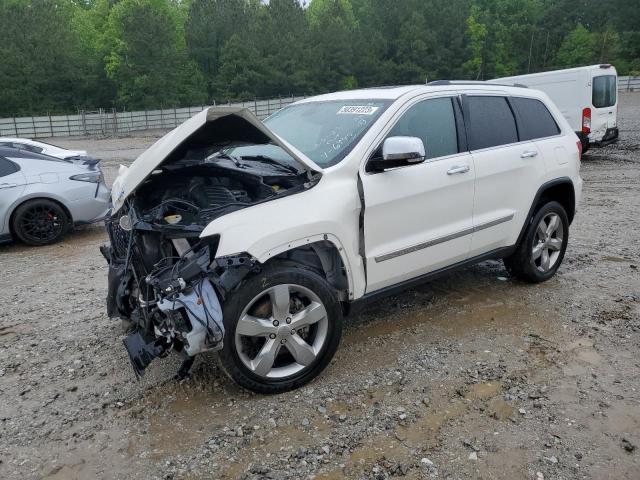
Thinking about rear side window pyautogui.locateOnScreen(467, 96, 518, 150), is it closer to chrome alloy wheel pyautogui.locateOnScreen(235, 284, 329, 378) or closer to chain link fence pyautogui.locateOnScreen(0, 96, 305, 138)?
chrome alloy wheel pyautogui.locateOnScreen(235, 284, 329, 378)

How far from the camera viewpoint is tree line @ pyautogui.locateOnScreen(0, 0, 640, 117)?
2044 inches

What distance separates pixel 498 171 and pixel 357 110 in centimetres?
130

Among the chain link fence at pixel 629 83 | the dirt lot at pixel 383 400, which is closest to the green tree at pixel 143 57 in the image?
the chain link fence at pixel 629 83

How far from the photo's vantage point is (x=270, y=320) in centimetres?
323

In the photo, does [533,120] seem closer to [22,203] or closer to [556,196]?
[556,196]

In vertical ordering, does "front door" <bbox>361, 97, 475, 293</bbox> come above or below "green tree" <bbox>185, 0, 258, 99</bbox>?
below

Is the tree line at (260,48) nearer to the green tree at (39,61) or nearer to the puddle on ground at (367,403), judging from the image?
the green tree at (39,61)

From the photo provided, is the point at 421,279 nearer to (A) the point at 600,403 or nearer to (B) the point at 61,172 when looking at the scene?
(A) the point at 600,403

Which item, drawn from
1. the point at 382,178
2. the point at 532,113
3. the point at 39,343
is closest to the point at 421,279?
the point at 382,178

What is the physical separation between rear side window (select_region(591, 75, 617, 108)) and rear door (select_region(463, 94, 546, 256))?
34.3 ft

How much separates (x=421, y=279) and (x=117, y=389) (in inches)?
89.5

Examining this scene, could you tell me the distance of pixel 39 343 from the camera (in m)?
4.27

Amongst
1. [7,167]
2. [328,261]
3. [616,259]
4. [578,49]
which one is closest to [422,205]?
[328,261]

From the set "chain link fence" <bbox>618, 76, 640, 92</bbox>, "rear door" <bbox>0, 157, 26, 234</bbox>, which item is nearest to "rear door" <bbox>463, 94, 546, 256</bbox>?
"rear door" <bbox>0, 157, 26, 234</bbox>
